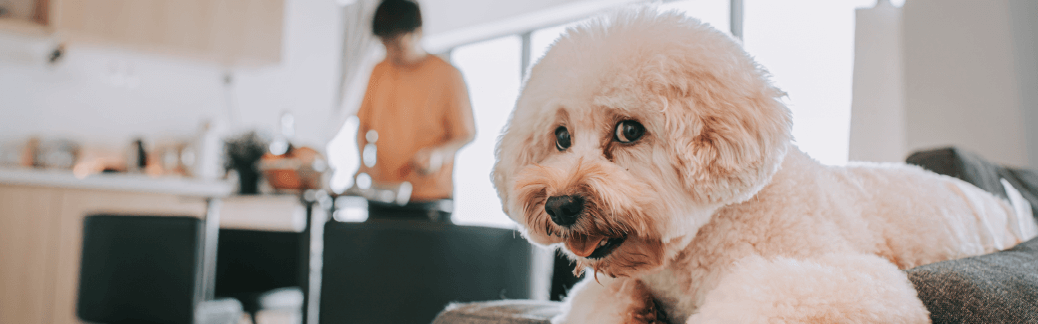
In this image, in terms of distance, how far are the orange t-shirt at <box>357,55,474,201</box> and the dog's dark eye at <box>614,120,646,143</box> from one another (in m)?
1.71

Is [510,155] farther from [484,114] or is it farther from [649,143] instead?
[484,114]

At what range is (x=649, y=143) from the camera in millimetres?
843

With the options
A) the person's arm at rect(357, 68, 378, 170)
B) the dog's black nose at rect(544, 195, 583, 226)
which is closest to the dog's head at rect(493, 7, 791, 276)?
the dog's black nose at rect(544, 195, 583, 226)

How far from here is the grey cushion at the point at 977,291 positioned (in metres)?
0.59

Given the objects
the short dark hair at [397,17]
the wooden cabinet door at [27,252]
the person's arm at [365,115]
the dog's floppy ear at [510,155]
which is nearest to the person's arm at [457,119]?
the short dark hair at [397,17]

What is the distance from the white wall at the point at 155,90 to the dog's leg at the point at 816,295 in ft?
14.8

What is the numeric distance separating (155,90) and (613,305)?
189 inches

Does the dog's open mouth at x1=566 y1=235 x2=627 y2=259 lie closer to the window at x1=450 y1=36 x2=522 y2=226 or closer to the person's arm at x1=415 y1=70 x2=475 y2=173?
the person's arm at x1=415 y1=70 x2=475 y2=173

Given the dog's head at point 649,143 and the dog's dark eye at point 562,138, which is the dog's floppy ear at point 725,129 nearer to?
the dog's head at point 649,143

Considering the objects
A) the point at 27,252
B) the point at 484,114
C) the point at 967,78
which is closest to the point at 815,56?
the point at 967,78

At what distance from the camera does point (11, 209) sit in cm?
304

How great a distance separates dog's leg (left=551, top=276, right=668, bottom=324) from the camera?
836mm

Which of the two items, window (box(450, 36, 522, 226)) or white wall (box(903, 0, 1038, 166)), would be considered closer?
white wall (box(903, 0, 1038, 166))

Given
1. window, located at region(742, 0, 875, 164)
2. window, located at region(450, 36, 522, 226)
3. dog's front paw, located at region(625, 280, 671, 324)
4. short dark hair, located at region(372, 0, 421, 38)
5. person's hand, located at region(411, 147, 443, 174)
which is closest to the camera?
dog's front paw, located at region(625, 280, 671, 324)
